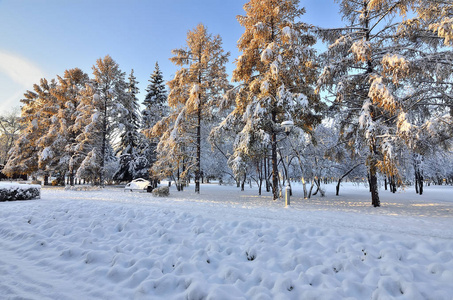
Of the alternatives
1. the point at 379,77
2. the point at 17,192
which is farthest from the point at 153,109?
the point at 379,77

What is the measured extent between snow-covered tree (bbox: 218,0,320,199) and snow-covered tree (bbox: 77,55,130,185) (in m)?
14.2

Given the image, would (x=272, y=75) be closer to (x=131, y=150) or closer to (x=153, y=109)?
(x=153, y=109)

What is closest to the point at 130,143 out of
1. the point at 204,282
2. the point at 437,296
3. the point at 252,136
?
the point at 252,136

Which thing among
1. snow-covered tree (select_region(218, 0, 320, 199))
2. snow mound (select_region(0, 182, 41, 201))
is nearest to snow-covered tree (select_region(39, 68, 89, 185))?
snow mound (select_region(0, 182, 41, 201))

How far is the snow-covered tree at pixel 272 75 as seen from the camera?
37.4ft

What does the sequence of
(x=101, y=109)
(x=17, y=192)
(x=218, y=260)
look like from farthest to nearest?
1. (x=101, y=109)
2. (x=17, y=192)
3. (x=218, y=260)

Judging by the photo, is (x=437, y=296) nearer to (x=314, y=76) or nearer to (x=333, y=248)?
(x=333, y=248)

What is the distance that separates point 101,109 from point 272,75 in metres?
18.5

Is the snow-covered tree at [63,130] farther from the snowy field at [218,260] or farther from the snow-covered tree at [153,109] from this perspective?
the snowy field at [218,260]

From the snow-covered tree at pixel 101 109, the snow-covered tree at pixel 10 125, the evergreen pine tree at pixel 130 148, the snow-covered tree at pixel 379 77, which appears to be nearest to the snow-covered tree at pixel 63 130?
the snow-covered tree at pixel 101 109

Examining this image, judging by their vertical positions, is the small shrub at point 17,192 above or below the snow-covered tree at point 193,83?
below

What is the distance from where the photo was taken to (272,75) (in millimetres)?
11391

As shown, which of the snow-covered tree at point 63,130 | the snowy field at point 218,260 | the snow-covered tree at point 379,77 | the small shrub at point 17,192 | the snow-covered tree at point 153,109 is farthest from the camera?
the snow-covered tree at point 153,109

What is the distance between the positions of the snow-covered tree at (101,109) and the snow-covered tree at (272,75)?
14.2 metres
